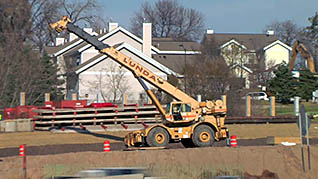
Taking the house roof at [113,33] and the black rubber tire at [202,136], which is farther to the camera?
the house roof at [113,33]

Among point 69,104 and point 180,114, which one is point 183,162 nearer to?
point 180,114

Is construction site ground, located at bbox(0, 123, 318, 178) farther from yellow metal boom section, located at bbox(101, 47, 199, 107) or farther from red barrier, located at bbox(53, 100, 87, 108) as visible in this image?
red barrier, located at bbox(53, 100, 87, 108)

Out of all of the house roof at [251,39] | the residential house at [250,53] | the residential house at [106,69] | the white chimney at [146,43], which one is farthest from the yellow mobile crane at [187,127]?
the house roof at [251,39]

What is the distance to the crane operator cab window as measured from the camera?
23125mm

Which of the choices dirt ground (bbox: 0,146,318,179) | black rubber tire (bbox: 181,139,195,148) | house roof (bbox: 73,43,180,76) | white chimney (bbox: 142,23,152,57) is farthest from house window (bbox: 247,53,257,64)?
dirt ground (bbox: 0,146,318,179)

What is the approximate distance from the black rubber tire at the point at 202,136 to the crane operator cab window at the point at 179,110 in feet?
2.74

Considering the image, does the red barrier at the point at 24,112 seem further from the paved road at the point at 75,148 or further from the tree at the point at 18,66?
the tree at the point at 18,66

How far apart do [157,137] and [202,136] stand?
1.87m

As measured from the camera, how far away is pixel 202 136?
912 inches

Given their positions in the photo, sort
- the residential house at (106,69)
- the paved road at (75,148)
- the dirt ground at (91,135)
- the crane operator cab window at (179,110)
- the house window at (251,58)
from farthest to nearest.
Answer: the house window at (251,58), the residential house at (106,69), the dirt ground at (91,135), the paved road at (75,148), the crane operator cab window at (179,110)

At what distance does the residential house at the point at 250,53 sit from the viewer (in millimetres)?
62312

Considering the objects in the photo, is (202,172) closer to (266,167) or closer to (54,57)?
(266,167)

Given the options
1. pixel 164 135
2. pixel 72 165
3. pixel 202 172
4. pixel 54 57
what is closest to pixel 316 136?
pixel 164 135

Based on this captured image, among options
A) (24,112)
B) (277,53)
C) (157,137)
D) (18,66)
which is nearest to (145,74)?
(157,137)
